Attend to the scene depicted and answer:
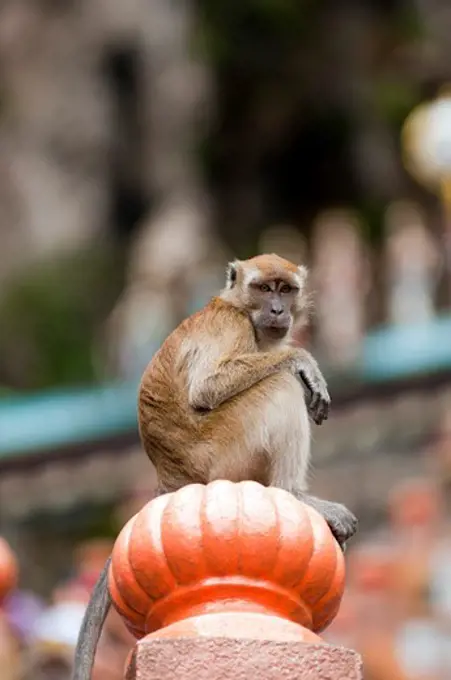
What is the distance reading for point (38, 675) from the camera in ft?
19.9

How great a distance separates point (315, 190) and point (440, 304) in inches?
240

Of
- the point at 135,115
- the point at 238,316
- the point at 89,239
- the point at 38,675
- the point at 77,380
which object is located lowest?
the point at 38,675

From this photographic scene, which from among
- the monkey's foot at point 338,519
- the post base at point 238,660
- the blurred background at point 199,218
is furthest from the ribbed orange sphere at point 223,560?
the blurred background at point 199,218

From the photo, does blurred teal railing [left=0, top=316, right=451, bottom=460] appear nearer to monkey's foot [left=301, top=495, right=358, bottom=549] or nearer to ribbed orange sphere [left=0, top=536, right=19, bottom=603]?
ribbed orange sphere [left=0, top=536, right=19, bottom=603]

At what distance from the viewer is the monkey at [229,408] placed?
4320 mm

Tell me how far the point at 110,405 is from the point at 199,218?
290 inches

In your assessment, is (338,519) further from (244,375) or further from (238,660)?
(238,660)

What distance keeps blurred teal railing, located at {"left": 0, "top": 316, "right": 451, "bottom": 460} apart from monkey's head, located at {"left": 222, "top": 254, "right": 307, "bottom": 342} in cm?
816

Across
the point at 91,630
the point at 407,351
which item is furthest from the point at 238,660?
the point at 407,351

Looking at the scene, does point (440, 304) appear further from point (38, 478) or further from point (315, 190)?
point (315, 190)

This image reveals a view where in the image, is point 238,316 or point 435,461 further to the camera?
point 435,461

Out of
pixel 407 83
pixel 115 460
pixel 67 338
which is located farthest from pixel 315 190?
pixel 115 460

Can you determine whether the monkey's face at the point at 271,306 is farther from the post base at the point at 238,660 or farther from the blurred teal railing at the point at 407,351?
the blurred teal railing at the point at 407,351

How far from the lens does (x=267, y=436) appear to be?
438 centimetres
